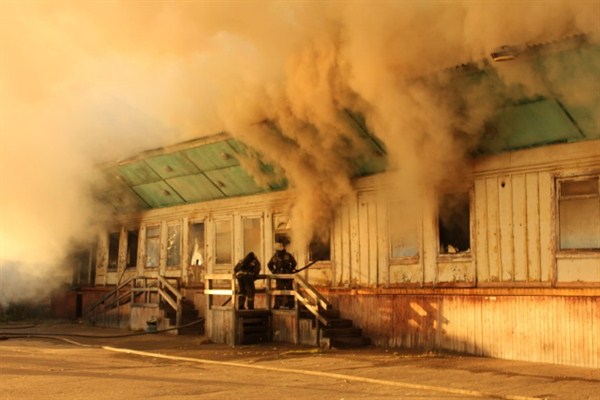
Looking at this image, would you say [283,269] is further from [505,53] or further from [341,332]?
[505,53]

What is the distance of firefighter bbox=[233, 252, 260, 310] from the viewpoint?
1995 cm

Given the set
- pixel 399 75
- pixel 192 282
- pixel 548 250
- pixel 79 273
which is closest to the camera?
pixel 548 250

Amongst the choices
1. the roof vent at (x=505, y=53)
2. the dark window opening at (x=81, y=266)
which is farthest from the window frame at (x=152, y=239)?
the roof vent at (x=505, y=53)

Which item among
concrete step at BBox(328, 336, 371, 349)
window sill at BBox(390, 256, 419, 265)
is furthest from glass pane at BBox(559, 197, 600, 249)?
concrete step at BBox(328, 336, 371, 349)

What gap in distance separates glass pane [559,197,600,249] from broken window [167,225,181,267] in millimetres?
14221

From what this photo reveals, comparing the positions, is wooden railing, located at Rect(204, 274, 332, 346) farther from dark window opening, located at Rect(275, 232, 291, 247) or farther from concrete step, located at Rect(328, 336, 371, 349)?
dark window opening, located at Rect(275, 232, 291, 247)

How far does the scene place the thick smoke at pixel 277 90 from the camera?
15.6 meters

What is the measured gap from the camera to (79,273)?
31.9 metres

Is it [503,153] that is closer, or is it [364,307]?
[503,153]

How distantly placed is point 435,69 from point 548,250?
158 inches

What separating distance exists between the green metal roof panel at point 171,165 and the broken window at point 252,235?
7.15 ft

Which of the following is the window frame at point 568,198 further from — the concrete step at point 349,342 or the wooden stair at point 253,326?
the wooden stair at point 253,326

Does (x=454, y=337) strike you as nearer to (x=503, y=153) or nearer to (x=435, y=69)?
(x=503, y=153)

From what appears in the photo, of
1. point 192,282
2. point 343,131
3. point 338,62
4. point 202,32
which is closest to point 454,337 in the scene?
point 343,131
